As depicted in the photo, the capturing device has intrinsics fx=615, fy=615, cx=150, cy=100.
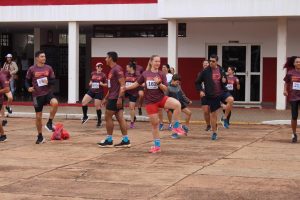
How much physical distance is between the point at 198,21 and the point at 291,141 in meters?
11.8

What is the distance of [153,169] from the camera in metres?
9.98

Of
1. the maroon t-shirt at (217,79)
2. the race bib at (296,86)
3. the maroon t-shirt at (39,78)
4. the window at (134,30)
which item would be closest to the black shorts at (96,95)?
the maroon t-shirt at (39,78)

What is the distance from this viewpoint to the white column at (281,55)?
74.1 feet

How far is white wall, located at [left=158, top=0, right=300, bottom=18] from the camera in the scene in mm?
21578

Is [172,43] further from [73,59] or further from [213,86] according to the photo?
[213,86]

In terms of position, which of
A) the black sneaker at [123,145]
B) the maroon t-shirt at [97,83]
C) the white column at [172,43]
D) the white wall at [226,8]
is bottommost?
the black sneaker at [123,145]

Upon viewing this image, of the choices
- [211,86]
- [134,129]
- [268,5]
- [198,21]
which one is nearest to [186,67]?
[198,21]

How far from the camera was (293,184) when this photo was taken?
28.4 ft

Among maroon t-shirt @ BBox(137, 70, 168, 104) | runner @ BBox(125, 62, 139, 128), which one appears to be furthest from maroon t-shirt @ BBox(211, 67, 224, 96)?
runner @ BBox(125, 62, 139, 128)

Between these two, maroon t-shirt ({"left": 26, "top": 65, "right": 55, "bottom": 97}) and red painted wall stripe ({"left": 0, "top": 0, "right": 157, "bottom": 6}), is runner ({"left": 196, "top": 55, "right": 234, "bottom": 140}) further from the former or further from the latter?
red painted wall stripe ({"left": 0, "top": 0, "right": 157, "bottom": 6})

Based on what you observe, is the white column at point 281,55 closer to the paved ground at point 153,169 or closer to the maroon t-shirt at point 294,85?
the paved ground at point 153,169

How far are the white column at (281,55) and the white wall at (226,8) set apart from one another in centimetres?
101

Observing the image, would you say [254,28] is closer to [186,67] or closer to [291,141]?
[186,67]

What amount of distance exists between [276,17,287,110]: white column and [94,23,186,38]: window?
4584 mm
